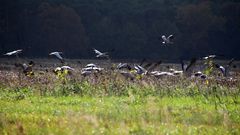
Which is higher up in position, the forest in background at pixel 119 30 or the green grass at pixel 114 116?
the forest in background at pixel 119 30

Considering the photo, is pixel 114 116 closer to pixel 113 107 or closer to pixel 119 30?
pixel 113 107

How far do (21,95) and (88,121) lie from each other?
23.7ft

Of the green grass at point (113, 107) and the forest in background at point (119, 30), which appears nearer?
the green grass at point (113, 107)

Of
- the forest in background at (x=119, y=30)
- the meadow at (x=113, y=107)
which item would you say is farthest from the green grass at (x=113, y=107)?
the forest in background at (x=119, y=30)

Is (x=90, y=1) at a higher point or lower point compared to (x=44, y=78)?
higher

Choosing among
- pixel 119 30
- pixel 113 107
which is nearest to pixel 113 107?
pixel 113 107

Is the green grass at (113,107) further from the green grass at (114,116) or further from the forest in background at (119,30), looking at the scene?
the forest in background at (119,30)

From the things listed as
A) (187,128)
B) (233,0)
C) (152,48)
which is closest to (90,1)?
(152,48)

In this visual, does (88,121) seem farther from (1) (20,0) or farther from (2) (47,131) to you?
(1) (20,0)

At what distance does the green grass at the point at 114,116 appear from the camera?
29.3 ft

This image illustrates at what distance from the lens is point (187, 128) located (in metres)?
9.53

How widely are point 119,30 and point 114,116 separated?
2114 inches

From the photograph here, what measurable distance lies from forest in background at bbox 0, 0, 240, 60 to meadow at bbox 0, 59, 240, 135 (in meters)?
40.8

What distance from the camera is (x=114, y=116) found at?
10.8 metres
